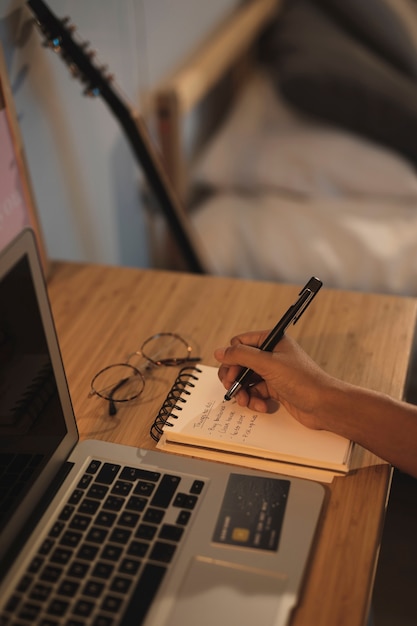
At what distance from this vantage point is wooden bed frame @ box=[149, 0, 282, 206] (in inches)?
58.2

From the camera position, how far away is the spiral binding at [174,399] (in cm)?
78

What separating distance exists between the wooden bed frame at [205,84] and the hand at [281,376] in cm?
82

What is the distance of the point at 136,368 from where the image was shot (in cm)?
89

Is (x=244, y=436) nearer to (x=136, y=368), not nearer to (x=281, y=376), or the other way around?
(x=281, y=376)

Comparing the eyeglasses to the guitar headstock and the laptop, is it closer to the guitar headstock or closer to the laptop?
the laptop

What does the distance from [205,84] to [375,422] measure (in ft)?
3.72

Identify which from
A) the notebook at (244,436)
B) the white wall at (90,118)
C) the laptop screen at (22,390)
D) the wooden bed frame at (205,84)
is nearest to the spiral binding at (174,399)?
the notebook at (244,436)

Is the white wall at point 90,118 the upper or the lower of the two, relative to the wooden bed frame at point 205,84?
lower

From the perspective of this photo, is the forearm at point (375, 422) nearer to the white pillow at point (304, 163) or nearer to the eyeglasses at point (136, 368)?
the eyeglasses at point (136, 368)

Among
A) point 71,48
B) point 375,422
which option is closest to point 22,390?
point 375,422

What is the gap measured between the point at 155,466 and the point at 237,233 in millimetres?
823

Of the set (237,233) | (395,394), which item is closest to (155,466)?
(395,394)

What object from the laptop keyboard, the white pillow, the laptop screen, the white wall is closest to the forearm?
the laptop keyboard

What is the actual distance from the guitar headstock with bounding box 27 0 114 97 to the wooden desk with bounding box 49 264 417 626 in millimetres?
322
